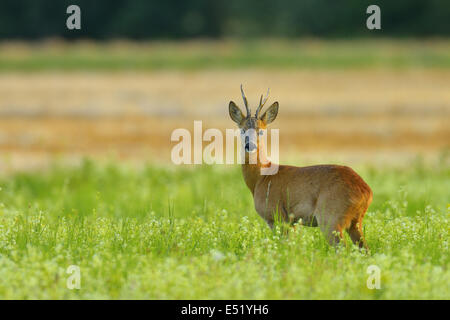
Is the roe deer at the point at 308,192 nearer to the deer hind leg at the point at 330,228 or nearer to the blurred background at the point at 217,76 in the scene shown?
the deer hind leg at the point at 330,228

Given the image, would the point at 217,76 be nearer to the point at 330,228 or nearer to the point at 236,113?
the point at 236,113

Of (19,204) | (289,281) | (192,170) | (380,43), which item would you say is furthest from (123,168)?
(380,43)

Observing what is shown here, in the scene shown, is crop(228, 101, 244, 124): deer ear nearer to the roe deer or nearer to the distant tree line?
the roe deer

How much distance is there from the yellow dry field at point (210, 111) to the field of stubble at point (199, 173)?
0.09 meters

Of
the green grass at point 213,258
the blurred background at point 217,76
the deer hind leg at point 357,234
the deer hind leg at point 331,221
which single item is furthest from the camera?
the blurred background at point 217,76

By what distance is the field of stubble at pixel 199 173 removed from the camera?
6211mm

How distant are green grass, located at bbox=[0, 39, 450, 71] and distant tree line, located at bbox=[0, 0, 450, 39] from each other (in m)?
2.51

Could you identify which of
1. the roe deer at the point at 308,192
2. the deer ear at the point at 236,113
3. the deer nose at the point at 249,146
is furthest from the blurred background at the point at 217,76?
the deer nose at the point at 249,146

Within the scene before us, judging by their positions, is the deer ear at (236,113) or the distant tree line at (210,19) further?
the distant tree line at (210,19)

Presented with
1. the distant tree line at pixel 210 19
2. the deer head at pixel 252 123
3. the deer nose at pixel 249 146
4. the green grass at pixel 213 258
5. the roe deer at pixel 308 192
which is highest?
the distant tree line at pixel 210 19

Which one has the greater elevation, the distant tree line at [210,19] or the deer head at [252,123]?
the distant tree line at [210,19]

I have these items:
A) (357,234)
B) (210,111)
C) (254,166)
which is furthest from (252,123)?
(210,111)

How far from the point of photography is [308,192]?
690 centimetres

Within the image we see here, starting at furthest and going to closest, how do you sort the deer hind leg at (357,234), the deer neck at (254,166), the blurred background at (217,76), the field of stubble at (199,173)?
the blurred background at (217,76) → the deer neck at (254,166) → the deer hind leg at (357,234) → the field of stubble at (199,173)
